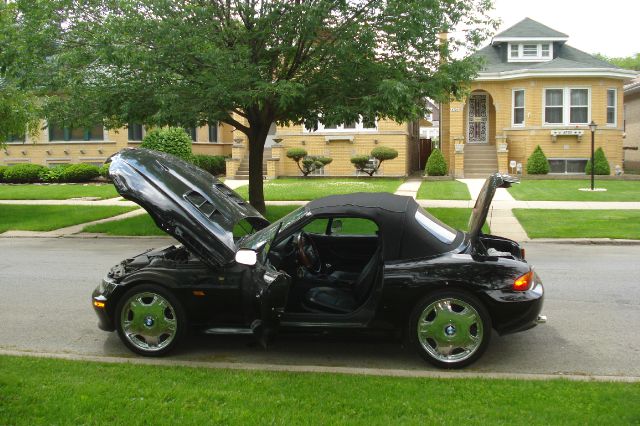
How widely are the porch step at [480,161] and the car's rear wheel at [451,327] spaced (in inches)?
969

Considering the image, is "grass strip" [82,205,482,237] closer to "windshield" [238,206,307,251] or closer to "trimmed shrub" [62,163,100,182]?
"windshield" [238,206,307,251]

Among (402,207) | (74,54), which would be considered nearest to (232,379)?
(402,207)

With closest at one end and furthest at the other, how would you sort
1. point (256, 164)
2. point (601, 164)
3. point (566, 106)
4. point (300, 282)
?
point (300, 282) < point (256, 164) < point (601, 164) < point (566, 106)

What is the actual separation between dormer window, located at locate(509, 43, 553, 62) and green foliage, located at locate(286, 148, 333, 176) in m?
10.8

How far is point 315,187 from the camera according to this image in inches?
953

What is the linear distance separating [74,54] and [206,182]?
301 inches

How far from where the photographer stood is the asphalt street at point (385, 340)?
5.52 metres

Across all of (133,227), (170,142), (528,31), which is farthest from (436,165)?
(133,227)

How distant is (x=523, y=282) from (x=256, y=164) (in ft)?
37.6

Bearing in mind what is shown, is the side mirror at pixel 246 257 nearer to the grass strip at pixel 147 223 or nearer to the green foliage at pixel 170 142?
the grass strip at pixel 147 223

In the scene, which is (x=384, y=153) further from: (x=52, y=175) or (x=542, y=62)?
(x=52, y=175)

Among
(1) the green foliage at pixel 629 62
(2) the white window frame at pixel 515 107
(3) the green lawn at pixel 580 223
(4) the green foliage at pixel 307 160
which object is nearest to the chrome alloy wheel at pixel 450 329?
(3) the green lawn at pixel 580 223

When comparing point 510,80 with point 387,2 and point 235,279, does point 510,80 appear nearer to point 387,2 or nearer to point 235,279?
point 387,2

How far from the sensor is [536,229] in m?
14.4
